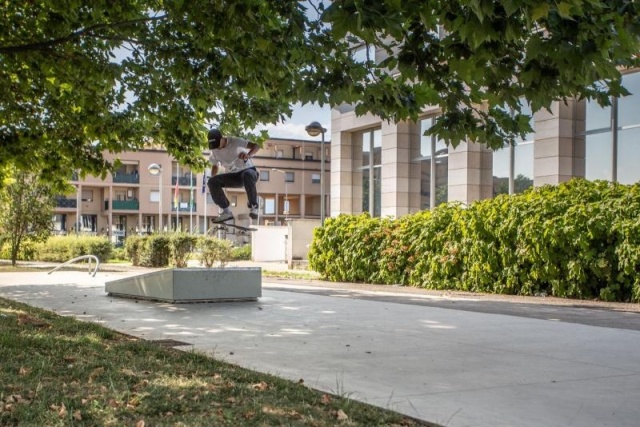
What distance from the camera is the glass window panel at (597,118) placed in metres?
21.6

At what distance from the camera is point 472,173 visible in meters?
25.3

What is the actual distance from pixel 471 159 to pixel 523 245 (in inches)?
331

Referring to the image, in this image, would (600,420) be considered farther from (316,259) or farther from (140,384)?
(316,259)

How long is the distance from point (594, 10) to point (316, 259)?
2080cm

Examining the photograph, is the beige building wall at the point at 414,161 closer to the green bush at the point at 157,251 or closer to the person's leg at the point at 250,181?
the person's leg at the point at 250,181

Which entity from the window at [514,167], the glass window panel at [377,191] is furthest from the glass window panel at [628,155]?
the glass window panel at [377,191]

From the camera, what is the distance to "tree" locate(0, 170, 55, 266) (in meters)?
34.6

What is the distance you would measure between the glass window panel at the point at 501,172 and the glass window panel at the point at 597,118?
10.5 ft

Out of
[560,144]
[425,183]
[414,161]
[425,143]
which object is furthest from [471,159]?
[414,161]

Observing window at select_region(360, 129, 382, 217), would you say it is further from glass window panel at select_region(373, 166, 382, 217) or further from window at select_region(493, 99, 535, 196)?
window at select_region(493, 99, 535, 196)

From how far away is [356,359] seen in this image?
27.2 feet

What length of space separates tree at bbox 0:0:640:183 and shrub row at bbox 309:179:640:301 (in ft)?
20.6

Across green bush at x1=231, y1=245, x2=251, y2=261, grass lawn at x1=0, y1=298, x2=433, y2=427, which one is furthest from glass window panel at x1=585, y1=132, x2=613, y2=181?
green bush at x1=231, y1=245, x2=251, y2=261

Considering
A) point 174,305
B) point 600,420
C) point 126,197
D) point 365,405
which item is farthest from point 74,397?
point 126,197
